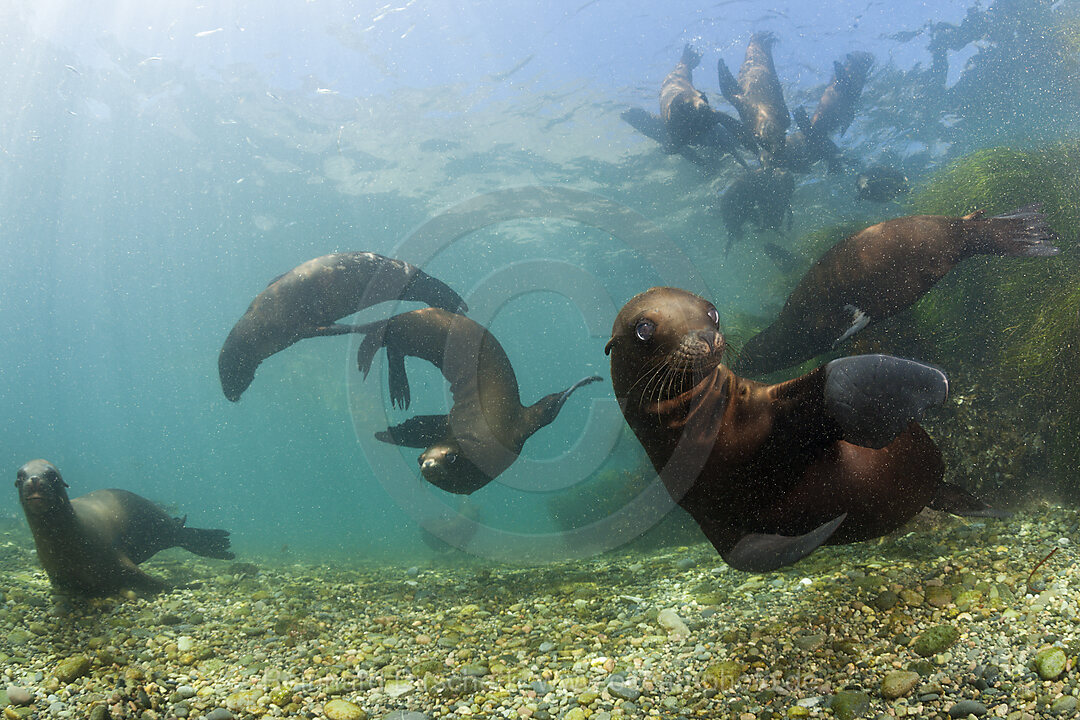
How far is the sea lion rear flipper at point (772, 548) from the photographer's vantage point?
6.86 feet

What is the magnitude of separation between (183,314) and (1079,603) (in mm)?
50634

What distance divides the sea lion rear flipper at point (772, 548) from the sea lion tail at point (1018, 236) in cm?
310

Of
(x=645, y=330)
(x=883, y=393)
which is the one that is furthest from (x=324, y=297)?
(x=883, y=393)

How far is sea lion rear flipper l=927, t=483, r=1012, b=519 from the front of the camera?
8.41ft

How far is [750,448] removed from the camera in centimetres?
217

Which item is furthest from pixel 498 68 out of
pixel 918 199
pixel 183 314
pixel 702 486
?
pixel 183 314

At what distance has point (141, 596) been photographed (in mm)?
4531

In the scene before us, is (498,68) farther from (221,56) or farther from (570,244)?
(570,244)

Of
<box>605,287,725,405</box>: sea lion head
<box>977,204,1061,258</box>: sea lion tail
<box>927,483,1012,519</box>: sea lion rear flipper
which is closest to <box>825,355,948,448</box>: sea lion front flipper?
<box>605,287,725,405</box>: sea lion head

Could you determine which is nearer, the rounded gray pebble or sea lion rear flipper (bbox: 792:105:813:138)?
the rounded gray pebble

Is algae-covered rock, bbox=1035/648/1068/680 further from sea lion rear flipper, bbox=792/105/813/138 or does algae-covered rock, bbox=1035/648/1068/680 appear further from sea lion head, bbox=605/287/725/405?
sea lion rear flipper, bbox=792/105/813/138

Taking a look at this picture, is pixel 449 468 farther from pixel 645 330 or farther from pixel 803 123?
pixel 803 123

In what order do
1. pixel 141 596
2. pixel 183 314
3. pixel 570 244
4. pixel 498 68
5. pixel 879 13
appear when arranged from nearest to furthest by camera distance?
1. pixel 141 596
2. pixel 879 13
3. pixel 498 68
4. pixel 570 244
5. pixel 183 314

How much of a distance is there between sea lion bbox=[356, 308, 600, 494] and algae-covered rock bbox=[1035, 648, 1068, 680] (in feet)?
11.3
